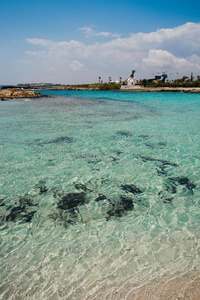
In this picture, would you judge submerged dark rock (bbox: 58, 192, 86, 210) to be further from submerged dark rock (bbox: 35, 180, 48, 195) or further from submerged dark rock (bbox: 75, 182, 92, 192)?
submerged dark rock (bbox: 35, 180, 48, 195)

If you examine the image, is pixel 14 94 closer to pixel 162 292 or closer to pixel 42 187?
pixel 42 187

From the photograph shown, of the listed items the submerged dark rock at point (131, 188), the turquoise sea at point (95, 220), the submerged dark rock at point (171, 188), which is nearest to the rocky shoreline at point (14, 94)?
the turquoise sea at point (95, 220)

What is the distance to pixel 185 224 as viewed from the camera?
5.14m

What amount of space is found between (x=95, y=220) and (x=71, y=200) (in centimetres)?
→ 124

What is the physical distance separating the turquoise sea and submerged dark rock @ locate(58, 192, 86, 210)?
3 centimetres

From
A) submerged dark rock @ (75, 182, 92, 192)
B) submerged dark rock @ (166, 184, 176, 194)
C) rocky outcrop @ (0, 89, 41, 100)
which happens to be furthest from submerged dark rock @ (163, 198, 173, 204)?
rocky outcrop @ (0, 89, 41, 100)

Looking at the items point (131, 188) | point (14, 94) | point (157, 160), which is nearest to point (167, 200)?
point (131, 188)

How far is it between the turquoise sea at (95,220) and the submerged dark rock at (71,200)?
34mm

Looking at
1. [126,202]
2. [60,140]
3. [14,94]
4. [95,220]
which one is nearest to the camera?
[95,220]

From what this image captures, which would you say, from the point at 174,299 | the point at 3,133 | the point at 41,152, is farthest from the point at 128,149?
the point at 3,133

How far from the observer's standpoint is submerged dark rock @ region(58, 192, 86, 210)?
5892 mm

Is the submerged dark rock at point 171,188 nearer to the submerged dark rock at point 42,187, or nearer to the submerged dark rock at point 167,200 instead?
the submerged dark rock at point 167,200

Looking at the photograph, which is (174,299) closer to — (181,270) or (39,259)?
(181,270)

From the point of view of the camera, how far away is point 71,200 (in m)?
6.18
